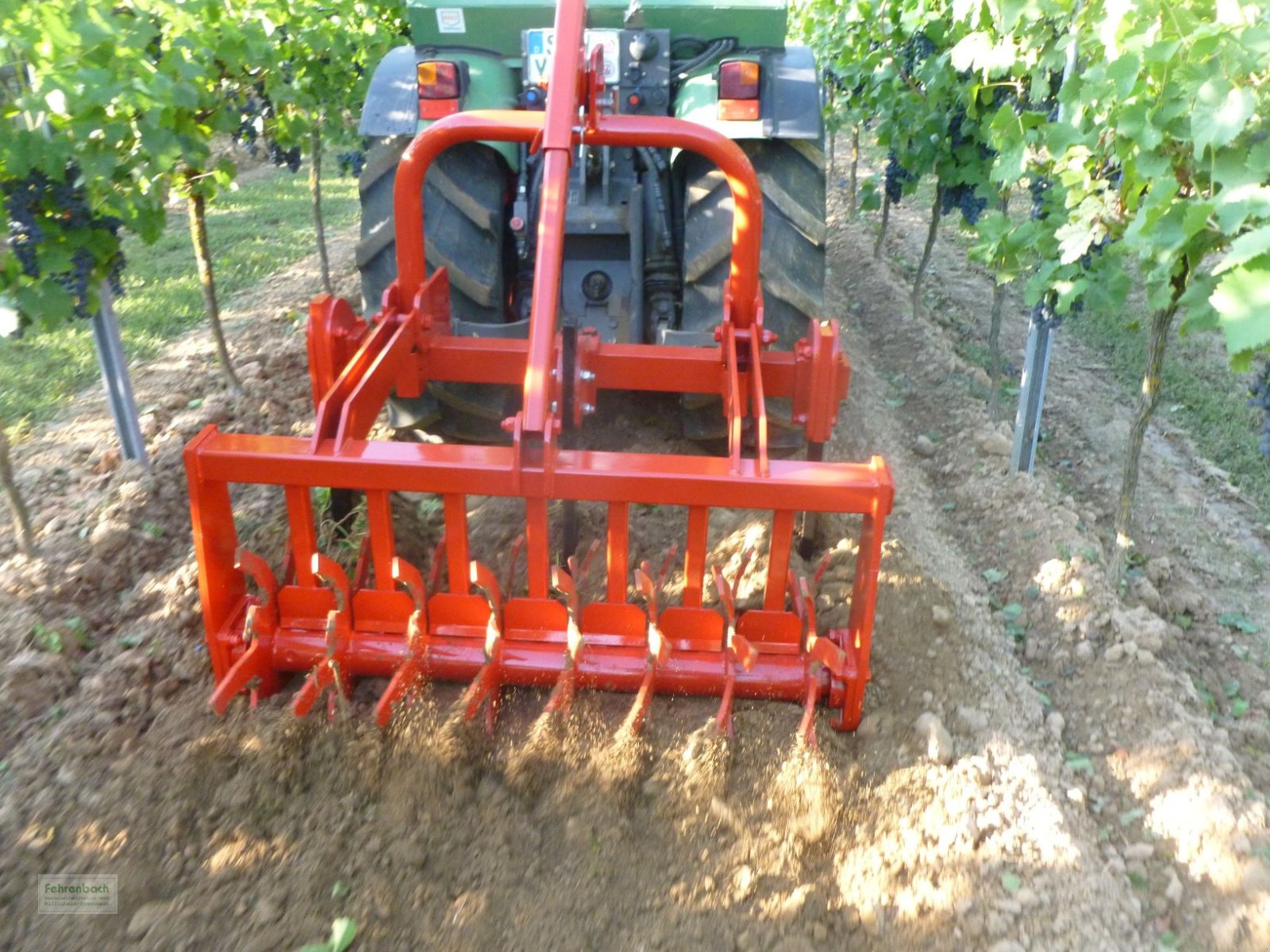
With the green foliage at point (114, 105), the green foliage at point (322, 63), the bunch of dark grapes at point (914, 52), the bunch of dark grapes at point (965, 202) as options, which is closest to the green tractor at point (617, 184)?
the green foliage at point (114, 105)

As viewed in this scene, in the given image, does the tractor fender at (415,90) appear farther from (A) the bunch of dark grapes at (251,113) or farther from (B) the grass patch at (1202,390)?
(B) the grass patch at (1202,390)

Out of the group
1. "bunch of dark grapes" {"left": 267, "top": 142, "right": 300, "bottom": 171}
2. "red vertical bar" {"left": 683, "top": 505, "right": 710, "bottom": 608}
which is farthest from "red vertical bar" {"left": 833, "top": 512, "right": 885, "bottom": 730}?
"bunch of dark grapes" {"left": 267, "top": 142, "right": 300, "bottom": 171}

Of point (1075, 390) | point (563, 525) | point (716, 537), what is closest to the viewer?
point (563, 525)

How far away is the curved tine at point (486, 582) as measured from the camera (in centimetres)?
244

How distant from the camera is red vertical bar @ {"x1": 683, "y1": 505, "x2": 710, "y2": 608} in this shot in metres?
2.39

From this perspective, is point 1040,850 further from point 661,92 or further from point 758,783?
point 661,92

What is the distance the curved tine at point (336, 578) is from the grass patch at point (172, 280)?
2.57m

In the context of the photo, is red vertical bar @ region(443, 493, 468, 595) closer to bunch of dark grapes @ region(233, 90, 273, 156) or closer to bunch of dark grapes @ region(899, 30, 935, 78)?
bunch of dark grapes @ region(233, 90, 273, 156)

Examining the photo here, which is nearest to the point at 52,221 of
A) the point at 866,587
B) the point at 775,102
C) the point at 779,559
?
the point at 775,102

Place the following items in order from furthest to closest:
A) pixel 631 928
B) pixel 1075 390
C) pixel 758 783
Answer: pixel 1075 390 < pixel 758 783 < pixel 631 928

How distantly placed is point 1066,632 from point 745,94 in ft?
6.17

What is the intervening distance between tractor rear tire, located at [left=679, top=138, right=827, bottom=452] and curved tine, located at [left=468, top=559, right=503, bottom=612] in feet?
3.57

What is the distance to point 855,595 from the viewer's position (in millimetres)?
2451

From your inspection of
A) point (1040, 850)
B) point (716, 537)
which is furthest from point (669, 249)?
point (1040, 850)
